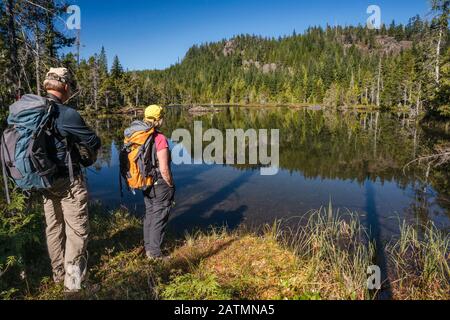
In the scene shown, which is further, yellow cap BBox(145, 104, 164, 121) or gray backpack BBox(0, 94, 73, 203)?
yellow cap BBox(145, 104, 164, 121)

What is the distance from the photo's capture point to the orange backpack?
540 cm

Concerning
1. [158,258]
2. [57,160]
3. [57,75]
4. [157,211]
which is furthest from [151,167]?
[57,75]

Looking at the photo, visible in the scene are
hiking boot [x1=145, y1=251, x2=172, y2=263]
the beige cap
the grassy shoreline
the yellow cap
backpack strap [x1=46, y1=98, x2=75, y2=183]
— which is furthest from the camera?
hiking boot [x1=145, y1=251, x2=172, y2=263]

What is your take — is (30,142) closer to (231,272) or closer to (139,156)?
(139,156)

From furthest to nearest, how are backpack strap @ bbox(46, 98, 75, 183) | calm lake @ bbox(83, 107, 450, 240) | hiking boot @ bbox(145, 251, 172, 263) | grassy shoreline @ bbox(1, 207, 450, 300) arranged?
calm lake @ bbox(83, 107, 450, 240), hiking boot @ bbox(145, 251, 172, 263), grassy shoreline @ bbox(1, 207, 450, 300), backpack strap @ bbox(46, 98, 75, 183)

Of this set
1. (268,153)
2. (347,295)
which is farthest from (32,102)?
(268,153)

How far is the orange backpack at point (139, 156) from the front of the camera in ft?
17.7

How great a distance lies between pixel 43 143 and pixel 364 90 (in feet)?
322

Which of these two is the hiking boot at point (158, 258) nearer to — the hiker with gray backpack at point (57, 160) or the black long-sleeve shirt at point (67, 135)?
the hiker with gray backpack at point (57, 160)

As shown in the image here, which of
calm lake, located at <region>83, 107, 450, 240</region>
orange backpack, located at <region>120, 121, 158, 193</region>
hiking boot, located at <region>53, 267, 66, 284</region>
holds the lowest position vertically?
calm lake, located at <region>83, 107, 450, 240</region>

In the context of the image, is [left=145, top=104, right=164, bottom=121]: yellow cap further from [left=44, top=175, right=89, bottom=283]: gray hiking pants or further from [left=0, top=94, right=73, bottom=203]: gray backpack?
[left=0, top=94, right=73, bottom=203]: gray backpack

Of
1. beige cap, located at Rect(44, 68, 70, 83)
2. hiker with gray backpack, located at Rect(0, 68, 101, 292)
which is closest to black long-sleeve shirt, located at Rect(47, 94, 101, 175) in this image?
hiker with gray backpack, located at Rect(0, 68, 101, 292)

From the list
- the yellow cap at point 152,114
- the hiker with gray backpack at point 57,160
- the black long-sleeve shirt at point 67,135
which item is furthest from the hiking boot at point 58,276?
the yellow cap at point 152,114
